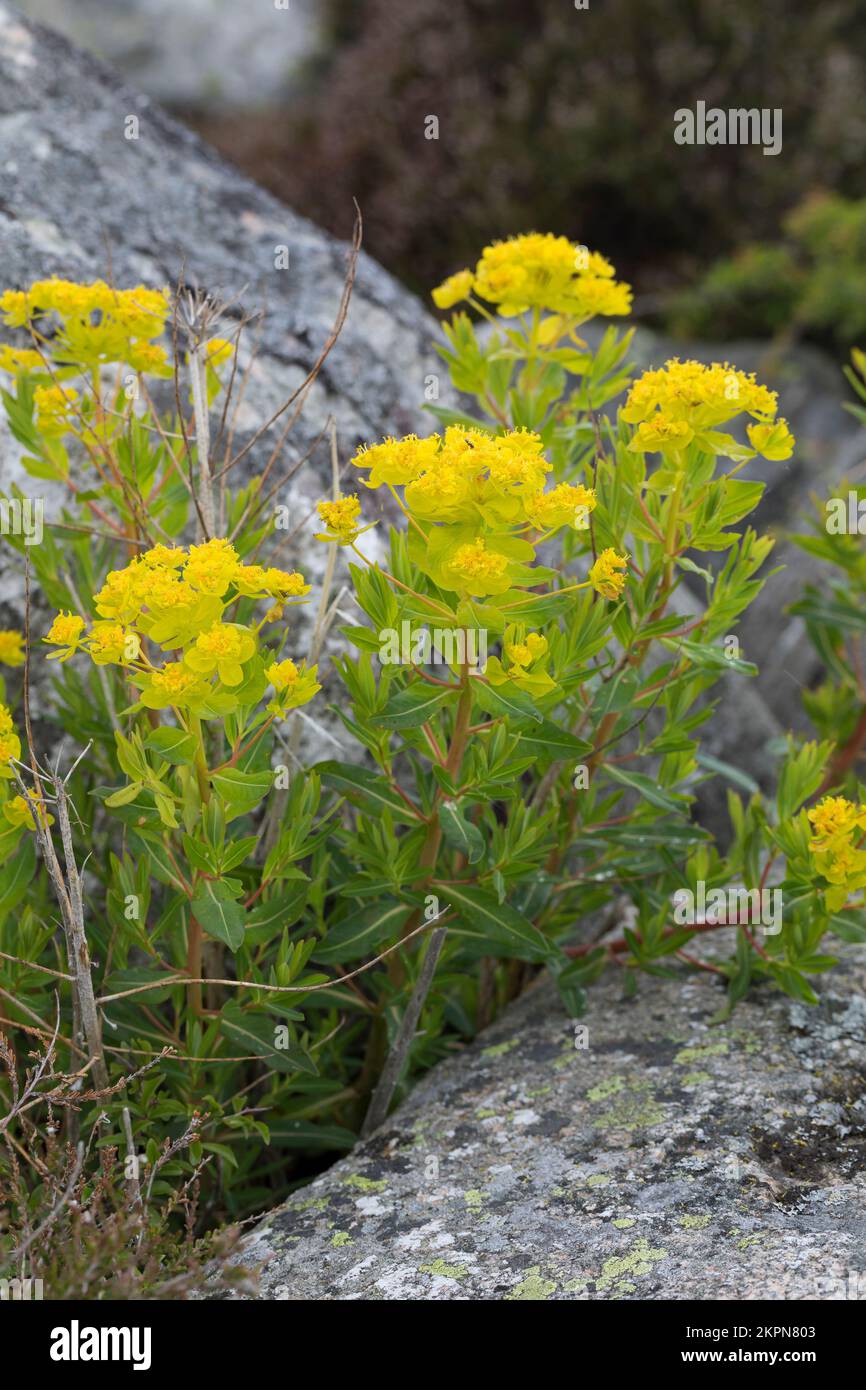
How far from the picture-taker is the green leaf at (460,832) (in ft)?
6.27

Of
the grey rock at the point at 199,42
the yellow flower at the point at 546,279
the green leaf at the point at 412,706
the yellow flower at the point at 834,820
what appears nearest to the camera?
the green leaf at the point at 412,706

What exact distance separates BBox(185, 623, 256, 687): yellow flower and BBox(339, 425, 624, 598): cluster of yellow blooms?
211 mm

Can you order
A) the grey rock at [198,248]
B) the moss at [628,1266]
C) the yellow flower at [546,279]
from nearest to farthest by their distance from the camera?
1. the moss at [628,1266]
2. the yellow flower at [546,279]
3. the grey rock at [198,248]

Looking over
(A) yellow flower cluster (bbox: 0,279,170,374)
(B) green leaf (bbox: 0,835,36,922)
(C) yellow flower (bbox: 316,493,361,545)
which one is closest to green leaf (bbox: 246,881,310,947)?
(B) green leaf (bbox: 0,835,36,922)

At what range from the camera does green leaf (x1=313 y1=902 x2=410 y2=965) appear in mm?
2070

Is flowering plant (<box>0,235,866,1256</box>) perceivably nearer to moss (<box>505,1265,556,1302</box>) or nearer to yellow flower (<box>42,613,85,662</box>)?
yellow flower (<box>42,613,85,662</box>)

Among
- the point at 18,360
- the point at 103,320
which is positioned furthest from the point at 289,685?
the point at 18,360

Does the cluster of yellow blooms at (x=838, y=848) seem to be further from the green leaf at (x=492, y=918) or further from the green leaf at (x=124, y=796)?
the green leaf at (x=124, y=796)

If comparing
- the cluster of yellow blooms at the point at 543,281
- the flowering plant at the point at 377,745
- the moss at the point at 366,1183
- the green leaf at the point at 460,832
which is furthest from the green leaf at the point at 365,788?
the cluster of yellow blooms at the point at 543,281

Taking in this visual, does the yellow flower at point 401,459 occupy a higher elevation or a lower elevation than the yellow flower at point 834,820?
higher

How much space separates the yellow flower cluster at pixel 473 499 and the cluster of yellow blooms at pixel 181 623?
6.9 inches

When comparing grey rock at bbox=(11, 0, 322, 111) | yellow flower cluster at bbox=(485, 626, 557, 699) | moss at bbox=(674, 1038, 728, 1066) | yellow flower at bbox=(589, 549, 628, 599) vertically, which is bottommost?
moss at bbox=(674, 1038, 728, 1066)

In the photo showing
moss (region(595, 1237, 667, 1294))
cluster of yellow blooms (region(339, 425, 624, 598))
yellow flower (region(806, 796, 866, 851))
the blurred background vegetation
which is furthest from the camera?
the blurred background vegetation

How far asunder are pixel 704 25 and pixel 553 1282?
25.6 ft
